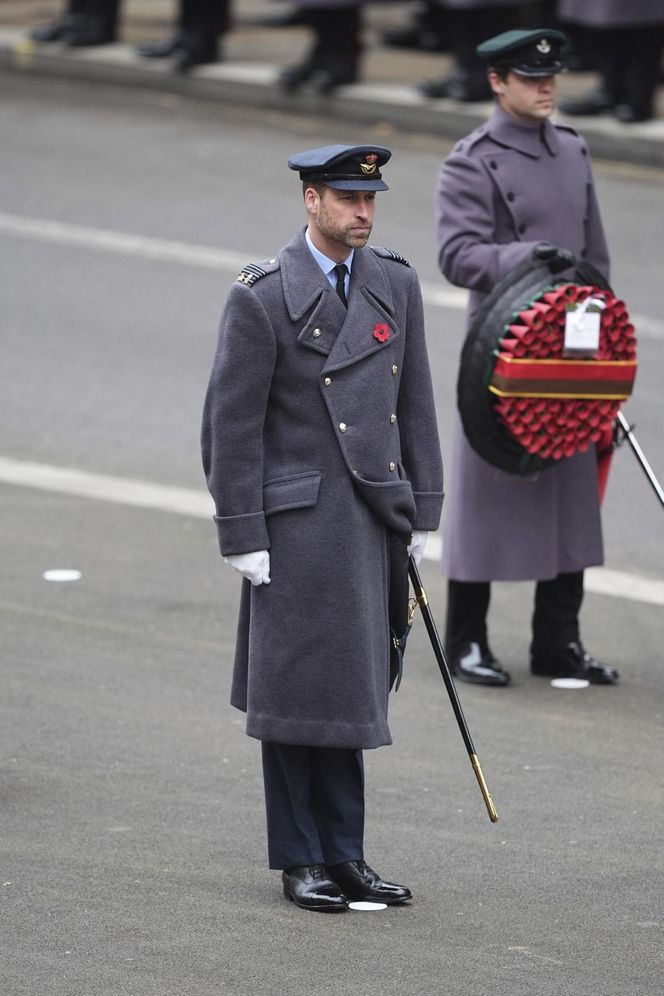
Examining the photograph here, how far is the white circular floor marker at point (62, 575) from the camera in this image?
27.6 ft

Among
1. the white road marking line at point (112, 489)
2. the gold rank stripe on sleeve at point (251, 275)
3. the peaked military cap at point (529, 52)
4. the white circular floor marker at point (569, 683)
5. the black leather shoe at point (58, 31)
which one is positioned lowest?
the white road marking line at point (112, 489)

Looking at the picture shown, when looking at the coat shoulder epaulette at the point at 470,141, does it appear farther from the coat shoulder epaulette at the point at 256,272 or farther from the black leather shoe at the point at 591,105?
the black leather shoe at the point at 591,105

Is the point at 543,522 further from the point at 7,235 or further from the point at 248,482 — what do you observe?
the point at 7,235

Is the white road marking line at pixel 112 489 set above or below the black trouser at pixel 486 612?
A: below

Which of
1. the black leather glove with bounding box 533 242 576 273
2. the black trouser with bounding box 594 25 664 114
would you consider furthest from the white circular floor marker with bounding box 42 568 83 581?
the black trouser with bounding box 594 25 664 114

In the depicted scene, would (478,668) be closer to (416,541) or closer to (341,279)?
(416,541)

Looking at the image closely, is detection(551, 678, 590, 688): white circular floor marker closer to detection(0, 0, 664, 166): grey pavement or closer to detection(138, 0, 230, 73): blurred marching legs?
detection(0, 0, 664, 166): grey pavement

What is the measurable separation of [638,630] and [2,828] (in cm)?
292

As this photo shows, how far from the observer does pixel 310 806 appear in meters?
5.64

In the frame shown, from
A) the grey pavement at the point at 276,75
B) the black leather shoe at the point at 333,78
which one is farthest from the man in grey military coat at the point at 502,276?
the black leather shoe at the point at 333,78

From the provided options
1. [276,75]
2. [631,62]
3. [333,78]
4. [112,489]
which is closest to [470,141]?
[112,489]

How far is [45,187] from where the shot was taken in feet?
49.2

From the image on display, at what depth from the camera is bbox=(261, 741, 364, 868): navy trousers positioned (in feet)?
18.3

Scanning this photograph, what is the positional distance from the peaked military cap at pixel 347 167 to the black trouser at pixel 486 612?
2.54 metres
